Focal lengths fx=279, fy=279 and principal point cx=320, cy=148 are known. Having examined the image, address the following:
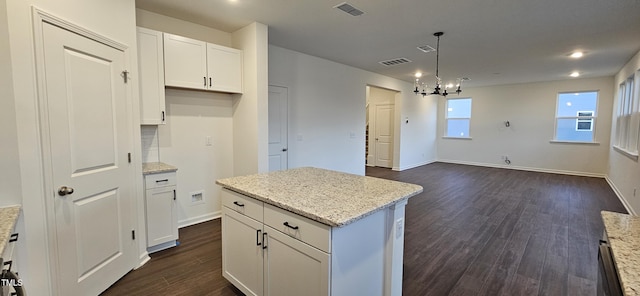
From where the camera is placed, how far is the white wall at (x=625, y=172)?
158 inches

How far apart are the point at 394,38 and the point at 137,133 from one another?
344 centimetres

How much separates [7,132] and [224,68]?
220cm

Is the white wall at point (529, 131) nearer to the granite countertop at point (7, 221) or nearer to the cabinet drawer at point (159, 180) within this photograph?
the cabinet drawer at point (159, 180)

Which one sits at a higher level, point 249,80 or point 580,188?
point 249,80

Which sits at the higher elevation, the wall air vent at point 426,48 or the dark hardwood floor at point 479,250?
the wall air vent at point 426,48

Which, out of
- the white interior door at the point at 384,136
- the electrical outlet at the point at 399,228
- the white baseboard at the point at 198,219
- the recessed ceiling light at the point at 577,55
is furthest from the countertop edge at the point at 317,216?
the white interior door at the point at 384,136

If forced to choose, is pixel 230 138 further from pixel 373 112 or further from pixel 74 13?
pixel 373 112

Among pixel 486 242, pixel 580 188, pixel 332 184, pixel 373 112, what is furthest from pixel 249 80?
pixel 580 188

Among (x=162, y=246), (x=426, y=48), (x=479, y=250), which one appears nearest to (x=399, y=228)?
(x=479, y=250)

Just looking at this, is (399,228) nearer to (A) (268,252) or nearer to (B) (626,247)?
(A) (268,252)

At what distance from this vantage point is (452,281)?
7.98 feet

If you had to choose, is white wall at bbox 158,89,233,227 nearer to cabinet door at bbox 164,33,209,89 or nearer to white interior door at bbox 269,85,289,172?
cabinet door at bbox 164,33,209,89

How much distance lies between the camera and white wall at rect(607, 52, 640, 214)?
13.2 ft

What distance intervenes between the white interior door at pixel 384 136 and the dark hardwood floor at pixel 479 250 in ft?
10.3
